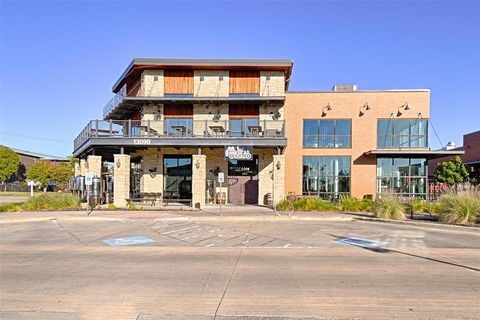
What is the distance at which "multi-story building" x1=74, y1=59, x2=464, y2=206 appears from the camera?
27.2 meters

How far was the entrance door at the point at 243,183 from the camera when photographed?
89.8 feet

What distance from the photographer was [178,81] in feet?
90.6

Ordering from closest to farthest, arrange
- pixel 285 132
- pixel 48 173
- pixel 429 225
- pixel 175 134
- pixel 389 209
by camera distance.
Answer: pixel 429 225
pixel 389 209
pixel 175 134
pixel 285 132
pixel 48 173

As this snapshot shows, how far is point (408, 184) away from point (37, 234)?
2480cm

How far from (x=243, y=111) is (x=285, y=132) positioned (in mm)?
3636

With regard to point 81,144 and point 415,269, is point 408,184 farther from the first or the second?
point 81,144

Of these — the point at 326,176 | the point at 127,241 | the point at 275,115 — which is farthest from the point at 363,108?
the point at 127,241

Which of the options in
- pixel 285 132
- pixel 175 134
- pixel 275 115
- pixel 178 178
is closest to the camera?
pixel 175 134

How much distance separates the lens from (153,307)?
5562 mm

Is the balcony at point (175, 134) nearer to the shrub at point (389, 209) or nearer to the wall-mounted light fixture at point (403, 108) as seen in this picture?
the shrub at point (389, 209)

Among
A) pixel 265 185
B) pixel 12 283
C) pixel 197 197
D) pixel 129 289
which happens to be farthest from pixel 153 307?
pixel 265 185

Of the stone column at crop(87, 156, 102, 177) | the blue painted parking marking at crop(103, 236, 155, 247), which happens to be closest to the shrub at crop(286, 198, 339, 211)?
the blue painted parking marking at crop(103, 236, 155, 247)

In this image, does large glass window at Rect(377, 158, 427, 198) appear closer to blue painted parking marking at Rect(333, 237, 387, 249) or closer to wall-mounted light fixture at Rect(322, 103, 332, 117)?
wall-mounted light fixture at Rect(322, 103, 332, 117)

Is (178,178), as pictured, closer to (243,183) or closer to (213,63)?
(243,183)
